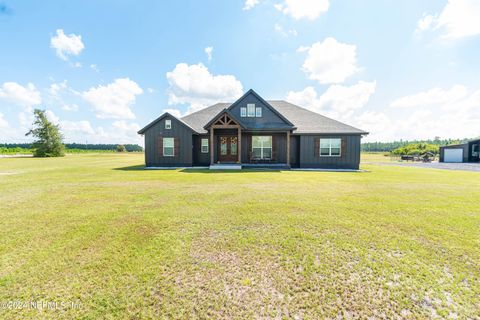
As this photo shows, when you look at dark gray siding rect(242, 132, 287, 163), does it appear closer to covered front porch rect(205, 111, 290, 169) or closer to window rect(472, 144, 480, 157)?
covered front porch rect(205, 111, 290, 169)

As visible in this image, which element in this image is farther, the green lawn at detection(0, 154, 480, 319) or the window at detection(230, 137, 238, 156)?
the window at detection(230, 137, 238, 156)

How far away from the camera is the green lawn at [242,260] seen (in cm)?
249

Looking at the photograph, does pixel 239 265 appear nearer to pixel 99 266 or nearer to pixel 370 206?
pixel 99 266

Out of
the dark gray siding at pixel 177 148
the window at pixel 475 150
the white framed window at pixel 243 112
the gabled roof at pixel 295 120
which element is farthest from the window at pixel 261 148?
the window at pixel 475 150

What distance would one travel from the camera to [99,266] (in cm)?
319

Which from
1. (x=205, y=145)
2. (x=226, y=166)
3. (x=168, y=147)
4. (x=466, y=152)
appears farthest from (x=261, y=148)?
(x=466, y=152)

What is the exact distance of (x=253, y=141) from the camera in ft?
55.7

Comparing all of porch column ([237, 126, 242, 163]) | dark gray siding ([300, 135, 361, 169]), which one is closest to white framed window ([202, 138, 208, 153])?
porch column ([237, 126, 242, 163])

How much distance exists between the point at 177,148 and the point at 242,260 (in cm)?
1478

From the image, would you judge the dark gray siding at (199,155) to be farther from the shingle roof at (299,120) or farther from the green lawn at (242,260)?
the green lawn at (242,260)

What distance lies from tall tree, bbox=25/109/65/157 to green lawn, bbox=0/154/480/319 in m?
48.4

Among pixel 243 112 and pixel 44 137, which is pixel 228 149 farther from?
pixel 44 137

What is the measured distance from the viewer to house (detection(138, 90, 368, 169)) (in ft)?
53.1

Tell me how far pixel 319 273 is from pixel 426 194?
24.0 feet
